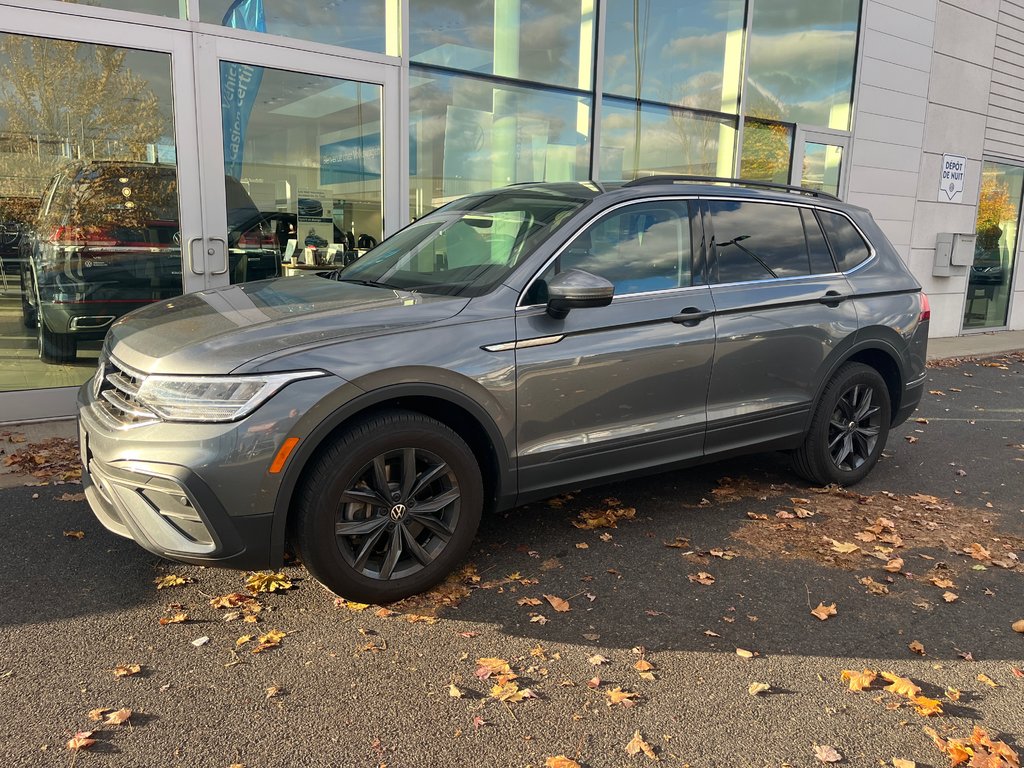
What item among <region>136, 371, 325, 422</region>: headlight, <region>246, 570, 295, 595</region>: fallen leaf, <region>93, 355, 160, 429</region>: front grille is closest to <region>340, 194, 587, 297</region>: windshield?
<region>136, 371, 325, 422</region>: headlight

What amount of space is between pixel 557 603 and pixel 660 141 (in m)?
8.06

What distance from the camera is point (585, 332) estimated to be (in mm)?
3727

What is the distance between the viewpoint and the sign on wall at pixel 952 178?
13.1 meters

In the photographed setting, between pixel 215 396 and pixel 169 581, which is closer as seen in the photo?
pixel 215 396

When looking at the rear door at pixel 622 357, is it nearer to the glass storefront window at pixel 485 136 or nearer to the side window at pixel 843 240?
the side window at pixel 843 240

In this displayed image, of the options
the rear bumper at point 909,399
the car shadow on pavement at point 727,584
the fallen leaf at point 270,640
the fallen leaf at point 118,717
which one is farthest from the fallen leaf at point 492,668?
the rear bumper at point 909,399

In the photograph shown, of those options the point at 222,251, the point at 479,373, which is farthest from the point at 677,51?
the point at 479,373

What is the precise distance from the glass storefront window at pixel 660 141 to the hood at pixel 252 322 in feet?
21.7

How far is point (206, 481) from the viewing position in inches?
114

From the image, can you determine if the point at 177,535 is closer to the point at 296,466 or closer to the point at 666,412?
the point at 296,466

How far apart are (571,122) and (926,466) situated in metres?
5.63

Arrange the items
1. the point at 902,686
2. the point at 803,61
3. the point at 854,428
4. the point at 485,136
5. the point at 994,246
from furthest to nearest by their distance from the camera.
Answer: the point at 994,246 < the point at 803,61 < the point at 485,136 < the point at 854,428 < the point at 902,686

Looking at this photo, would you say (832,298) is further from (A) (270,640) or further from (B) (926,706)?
(A) (270,640)

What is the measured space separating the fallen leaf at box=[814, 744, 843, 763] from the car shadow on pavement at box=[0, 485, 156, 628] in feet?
8.77
